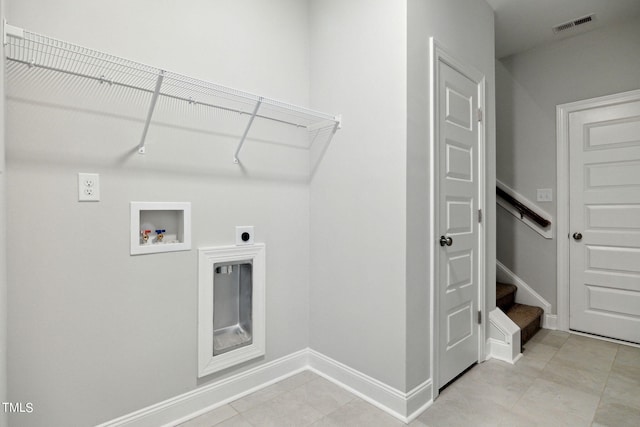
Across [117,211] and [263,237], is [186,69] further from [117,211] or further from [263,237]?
[263,237]

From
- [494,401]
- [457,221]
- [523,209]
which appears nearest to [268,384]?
[494,401]

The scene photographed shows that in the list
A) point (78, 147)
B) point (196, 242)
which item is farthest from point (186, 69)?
point (196, 242)

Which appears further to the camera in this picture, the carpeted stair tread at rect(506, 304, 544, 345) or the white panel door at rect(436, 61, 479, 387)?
the carpeted stair tread at rect(506, 304, 544, 345)

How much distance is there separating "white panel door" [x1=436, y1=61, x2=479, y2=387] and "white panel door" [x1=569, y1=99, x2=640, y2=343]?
1315 mm

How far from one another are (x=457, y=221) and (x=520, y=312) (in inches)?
60.0

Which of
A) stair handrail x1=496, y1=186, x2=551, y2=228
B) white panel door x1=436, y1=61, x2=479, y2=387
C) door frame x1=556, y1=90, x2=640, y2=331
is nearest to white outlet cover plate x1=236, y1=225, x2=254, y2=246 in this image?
white panel door x1=436, y1=61, x2=479, y2=387

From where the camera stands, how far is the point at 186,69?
1.69 metres

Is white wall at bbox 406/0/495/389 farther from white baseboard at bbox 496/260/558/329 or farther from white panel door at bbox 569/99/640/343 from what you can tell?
white baseboard at bbox 496/260/558/329

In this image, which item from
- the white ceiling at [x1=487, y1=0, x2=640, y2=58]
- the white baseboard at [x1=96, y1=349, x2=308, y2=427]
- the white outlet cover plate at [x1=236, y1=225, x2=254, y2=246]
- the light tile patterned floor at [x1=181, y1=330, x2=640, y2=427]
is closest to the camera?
the white baseboard at [x1=96, y1=349, x2=308, y2=427]

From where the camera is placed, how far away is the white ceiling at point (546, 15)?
2.42 meters

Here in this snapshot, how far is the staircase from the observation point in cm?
266

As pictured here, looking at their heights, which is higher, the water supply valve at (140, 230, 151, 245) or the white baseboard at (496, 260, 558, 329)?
the water supply valve at (140, 230, 151, 245)

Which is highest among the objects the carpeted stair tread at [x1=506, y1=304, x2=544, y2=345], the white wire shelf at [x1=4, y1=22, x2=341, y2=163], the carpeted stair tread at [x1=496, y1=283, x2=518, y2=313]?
the white wire shelf at [x1=4, y1=22, x2=341, y2=163]

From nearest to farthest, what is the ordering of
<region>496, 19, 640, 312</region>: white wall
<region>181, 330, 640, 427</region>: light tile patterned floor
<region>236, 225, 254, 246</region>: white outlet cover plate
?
<region>181, 330, 640, 427</region>: light tile patterned floor
<region>236, 225, 254, 246</region>: white outlet cover plate
<region>496, 19, 640, 312</region>: white wall
